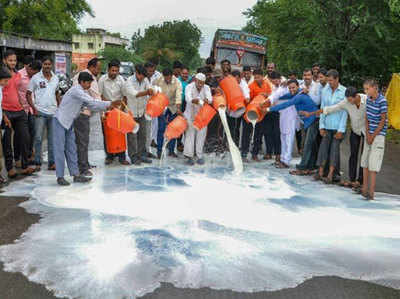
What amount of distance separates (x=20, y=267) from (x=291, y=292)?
1.97m

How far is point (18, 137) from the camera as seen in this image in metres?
6.00

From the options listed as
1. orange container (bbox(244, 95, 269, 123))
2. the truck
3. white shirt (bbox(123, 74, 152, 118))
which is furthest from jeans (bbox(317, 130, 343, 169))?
the truck

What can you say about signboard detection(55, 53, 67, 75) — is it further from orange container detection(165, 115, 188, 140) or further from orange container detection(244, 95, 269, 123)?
orange container detection(244, 95, 269, 123)

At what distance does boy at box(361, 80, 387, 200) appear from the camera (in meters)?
5.20

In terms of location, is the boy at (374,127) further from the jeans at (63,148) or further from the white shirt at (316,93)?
the jeans at (63,148)

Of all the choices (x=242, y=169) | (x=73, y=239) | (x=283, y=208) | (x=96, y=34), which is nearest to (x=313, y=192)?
(x=283, y=208)

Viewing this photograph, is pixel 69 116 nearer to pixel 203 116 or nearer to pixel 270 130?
pixel 203 116

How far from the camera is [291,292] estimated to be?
2.97 meters

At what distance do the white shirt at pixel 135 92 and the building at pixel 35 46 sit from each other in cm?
962

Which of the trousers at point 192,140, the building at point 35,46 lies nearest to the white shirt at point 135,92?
the trousers at point 192,140

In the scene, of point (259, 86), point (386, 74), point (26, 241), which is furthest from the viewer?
point (386, 74)

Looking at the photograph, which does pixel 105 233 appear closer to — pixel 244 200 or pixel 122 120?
pixel 244 200

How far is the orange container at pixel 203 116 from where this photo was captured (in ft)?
22.6

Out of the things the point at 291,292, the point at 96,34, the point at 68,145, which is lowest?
the point at 291,292
